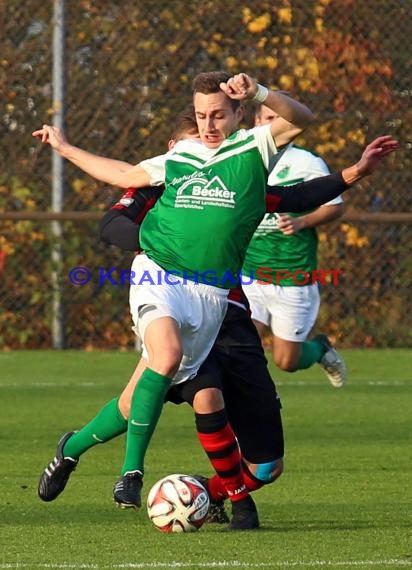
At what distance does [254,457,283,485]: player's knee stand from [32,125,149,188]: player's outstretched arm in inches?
49.5

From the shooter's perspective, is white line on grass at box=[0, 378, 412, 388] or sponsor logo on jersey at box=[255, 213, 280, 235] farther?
white line on grass at box=[0, 378, 412, 388]

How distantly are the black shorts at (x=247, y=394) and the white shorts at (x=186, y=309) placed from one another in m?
0.11

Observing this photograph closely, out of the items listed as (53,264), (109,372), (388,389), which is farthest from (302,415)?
(53,264)

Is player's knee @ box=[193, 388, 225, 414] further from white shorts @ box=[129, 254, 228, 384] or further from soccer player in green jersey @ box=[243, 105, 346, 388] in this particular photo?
soccer player in green jersey @ box=[243, 105, 346, 388]

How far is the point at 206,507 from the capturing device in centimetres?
559

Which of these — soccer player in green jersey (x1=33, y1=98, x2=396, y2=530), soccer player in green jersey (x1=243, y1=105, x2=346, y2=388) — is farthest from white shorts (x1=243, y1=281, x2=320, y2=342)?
soccer player in green jersey (x1=33, y1=98, x2=396, y2=530)

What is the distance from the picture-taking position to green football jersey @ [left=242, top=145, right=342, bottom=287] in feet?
32.0

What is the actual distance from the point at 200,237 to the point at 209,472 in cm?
186

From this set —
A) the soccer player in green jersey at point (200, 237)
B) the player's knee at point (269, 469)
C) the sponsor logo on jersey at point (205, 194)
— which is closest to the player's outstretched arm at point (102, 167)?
the soccer player in green jersey at point (200, 237)

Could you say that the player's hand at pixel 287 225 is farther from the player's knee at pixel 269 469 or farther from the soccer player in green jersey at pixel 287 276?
the player's knee at pixel 269 469

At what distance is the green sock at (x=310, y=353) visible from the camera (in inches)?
391

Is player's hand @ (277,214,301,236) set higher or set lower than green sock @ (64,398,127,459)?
higher

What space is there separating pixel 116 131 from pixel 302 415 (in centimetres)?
507

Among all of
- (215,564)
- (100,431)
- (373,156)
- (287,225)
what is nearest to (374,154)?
(373,156)
